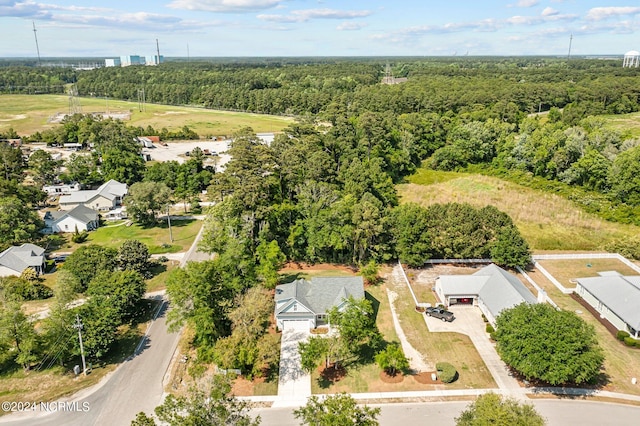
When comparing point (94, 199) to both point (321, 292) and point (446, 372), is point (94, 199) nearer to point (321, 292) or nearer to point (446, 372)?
point (321, 292)

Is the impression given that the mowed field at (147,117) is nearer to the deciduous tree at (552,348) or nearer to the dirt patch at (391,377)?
the dirt patch at (391,377)

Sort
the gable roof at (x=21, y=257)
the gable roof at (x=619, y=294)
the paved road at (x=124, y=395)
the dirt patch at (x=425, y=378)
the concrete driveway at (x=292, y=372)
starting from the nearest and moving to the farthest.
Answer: the paved road at (x=124, y=395) < the concrete driveway at (x=292, y=372) < the dirt patch at (x=425, y=378) < the gable roof at (x=619, y=294) < the gable roof at (x=21, y=257)

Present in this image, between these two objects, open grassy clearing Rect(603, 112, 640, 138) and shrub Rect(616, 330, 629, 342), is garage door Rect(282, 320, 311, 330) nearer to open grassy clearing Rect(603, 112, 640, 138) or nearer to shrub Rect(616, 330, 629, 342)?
shrub Rect(616, 330, 629, 342)

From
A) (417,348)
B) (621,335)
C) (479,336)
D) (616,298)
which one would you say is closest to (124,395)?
(417,348)

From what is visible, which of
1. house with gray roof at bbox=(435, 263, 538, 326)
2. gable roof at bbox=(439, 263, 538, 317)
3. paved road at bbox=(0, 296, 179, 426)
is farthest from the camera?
house with gray roof at bbox=(435, 263, 538, 326)

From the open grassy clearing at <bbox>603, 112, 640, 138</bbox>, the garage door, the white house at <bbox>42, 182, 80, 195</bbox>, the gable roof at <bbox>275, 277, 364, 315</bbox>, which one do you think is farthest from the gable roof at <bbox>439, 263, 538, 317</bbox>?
the open grassy clearing at <bbox>603, 112, 640, 138</bbox>

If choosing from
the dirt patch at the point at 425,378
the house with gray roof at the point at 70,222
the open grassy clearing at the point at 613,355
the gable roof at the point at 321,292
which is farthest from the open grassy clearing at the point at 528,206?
the house with gray roof at the point at 70,222
